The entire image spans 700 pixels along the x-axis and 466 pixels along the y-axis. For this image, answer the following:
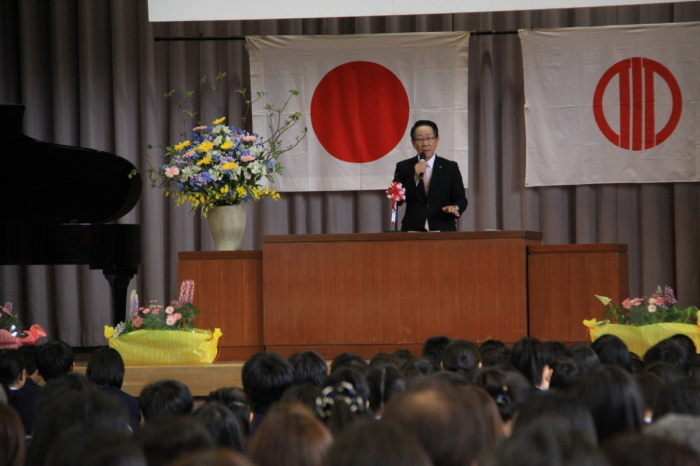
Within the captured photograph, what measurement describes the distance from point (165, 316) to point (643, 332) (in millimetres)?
2513

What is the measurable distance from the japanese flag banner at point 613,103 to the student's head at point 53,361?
432 centimetres

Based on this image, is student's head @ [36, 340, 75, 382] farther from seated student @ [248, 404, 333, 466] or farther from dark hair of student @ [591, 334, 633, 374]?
seated student @ [248, 404, 333, 466]

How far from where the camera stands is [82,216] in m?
5.42

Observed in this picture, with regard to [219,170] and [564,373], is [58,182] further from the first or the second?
[564,373]

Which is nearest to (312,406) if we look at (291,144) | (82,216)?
(82,216)

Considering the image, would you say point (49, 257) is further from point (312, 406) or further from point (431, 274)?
point (312, 406)

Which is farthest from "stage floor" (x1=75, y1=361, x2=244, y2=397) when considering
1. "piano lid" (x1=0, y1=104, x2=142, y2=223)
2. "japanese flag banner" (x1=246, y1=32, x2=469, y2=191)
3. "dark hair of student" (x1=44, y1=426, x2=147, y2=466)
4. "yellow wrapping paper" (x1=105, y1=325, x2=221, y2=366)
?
"dark hair of student" (x1=44, y1=426, x2=147, y2=466)

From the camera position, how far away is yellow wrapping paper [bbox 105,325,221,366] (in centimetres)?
450

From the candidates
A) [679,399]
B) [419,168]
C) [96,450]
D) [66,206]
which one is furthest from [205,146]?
[96,450]

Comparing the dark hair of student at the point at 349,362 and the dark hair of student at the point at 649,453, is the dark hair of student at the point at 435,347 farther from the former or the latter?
the dark hair of student at the point at 649,453

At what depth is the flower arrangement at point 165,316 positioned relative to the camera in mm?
4598

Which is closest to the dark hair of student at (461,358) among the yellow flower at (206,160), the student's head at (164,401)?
the student's head at (164,401)

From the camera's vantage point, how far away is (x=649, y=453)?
1.21 metres

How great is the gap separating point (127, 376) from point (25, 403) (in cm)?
126
